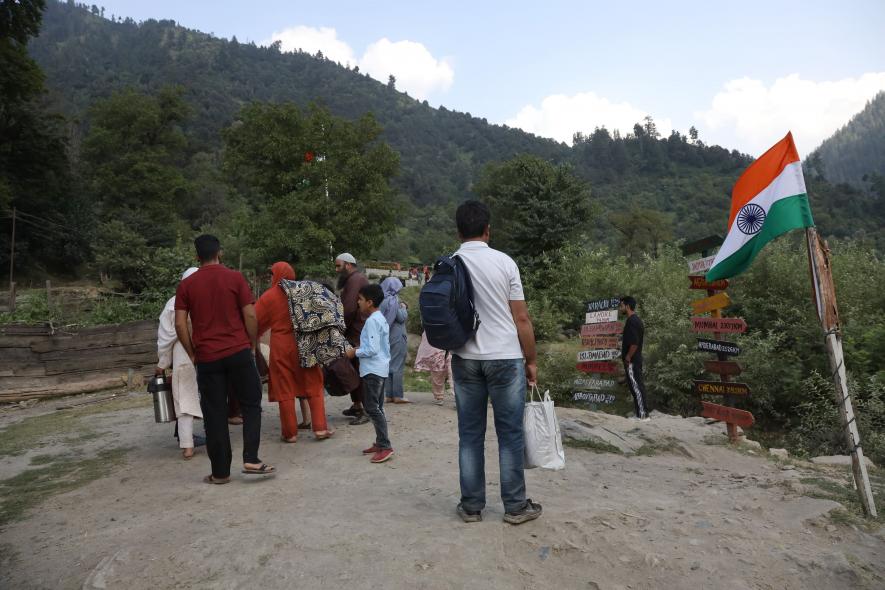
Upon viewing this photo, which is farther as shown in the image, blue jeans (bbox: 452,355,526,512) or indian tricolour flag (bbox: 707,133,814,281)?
indian tricolour flag (bbox: 707,133,814,281)

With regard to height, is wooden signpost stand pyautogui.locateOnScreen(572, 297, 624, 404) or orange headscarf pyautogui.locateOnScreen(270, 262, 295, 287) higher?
orange headscarf pyautogui.locateOnScreen(270, 262, 295, 287)

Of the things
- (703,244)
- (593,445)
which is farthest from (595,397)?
(593,445)

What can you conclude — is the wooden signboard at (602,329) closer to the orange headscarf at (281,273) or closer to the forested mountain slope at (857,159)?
the orange headscarf at (281,273)

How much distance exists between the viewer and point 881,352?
11.0 metres

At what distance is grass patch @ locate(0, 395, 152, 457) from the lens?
682 cm

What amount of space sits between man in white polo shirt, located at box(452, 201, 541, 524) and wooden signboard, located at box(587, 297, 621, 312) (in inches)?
234

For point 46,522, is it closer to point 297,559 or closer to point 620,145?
point 297,559

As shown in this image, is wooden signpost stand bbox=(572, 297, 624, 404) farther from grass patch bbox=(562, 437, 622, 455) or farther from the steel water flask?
the steel water flask

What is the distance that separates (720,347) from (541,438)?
462 centimetres

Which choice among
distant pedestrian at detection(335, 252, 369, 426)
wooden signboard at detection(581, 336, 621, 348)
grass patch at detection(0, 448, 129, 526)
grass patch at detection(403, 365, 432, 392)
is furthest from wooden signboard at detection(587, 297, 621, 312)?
grass patch at detection(0, 448, 129, 526)

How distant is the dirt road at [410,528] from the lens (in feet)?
10.3

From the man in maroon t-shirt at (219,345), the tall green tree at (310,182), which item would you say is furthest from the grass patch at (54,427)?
the tall green tree at (310,182)

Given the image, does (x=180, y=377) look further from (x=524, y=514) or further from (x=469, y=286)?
(x=524, y=514)

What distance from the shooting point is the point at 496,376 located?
3.65 meters
